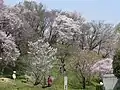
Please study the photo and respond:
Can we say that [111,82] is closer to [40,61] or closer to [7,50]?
[40,61]

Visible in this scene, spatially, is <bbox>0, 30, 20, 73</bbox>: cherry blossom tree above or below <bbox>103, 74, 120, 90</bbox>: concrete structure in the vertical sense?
above

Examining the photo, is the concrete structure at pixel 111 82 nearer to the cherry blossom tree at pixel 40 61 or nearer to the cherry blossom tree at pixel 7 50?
the cherry blossom tree at pixel 40 61

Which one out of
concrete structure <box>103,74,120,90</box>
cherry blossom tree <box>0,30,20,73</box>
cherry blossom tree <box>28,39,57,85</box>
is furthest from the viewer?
cherry blossom tree <box>0,30,20,73</box>

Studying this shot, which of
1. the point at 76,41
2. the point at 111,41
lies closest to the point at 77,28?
the point at 76,41

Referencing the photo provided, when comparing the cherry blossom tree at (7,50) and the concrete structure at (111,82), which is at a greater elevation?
the cherry blossom tree at (7,50)

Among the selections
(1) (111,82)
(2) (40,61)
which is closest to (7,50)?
(2) (40,61)

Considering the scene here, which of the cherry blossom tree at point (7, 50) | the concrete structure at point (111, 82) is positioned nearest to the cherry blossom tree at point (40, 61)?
the cherry blossom tree at point (7, 50)

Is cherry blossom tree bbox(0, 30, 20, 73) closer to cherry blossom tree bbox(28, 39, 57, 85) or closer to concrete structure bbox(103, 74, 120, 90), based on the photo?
cherry blossom tree bbox(28, 39, 57, 85)

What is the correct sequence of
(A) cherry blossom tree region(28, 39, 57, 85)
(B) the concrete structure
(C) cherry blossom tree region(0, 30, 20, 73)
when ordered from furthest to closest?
(C) cherry blossom tree region(0, 30, 20, 73) → (A) cherry blossom tree region(28, 39, 57, 85) → (B) the concrete structure

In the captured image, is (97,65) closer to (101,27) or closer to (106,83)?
(106,83)

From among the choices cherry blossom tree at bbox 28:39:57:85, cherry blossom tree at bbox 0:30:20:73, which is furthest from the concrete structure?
cherry blossom tree at bbox 0:30:20:73

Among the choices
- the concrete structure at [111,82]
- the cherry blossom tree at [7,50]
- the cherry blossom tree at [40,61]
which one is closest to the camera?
the concrete structure at [111,82]

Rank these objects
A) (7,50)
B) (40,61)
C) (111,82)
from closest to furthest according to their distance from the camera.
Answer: (111,82)
(40,61)
(7,50)

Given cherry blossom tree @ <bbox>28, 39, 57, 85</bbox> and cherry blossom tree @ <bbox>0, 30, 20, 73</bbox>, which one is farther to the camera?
cherry blossom tree @ <bbox>0, 30, 20, 73</bbox>
